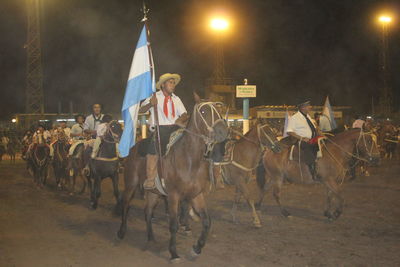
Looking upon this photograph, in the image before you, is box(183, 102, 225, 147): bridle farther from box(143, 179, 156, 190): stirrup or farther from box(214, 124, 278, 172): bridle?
box(214, 124, 278, 172): bridle

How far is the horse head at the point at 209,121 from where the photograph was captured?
5.71 m

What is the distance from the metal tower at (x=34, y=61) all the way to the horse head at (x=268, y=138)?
1313 inches

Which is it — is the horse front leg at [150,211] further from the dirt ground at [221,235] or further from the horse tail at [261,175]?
the horse tail at [261,175]

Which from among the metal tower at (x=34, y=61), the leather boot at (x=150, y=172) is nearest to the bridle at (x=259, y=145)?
the leather boot at (x=150, y=172)

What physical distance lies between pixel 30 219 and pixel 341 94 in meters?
61.4

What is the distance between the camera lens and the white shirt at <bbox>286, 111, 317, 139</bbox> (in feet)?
31.0

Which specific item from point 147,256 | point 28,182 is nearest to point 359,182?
point 147,256

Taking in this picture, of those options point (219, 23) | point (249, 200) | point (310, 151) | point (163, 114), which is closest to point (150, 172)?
point (163, 114)

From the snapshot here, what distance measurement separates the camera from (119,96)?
5612 centimetres

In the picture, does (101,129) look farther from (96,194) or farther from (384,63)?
(384,63)

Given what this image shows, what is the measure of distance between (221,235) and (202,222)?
1610mm

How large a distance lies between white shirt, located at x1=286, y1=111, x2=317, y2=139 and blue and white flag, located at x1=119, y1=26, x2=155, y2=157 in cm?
412

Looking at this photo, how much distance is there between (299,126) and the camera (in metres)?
9.48

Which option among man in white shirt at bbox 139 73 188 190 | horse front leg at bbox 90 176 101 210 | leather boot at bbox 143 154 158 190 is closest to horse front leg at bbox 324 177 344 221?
man in white shirt at bbox 139 73 188 190
